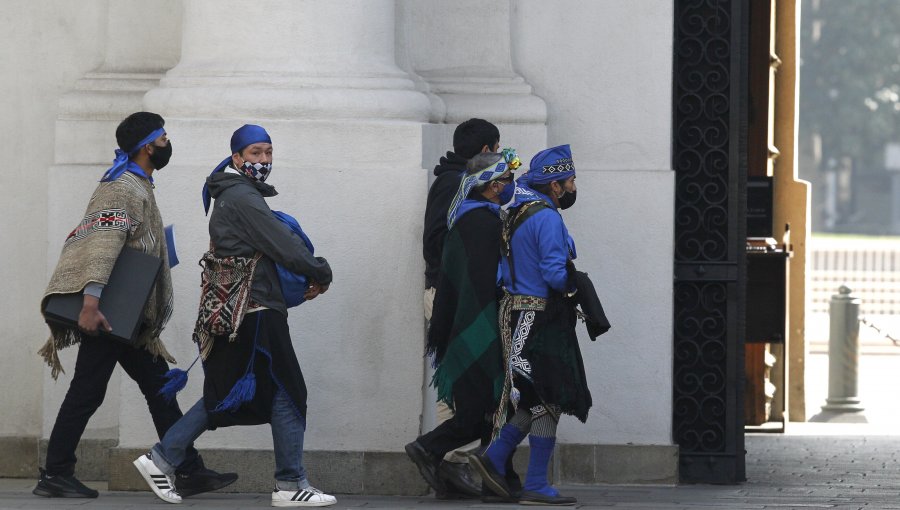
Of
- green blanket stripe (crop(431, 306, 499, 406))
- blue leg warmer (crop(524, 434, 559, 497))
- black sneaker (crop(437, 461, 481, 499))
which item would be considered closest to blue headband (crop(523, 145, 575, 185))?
green blanket stripe (crop(431, 306, 499, 406))

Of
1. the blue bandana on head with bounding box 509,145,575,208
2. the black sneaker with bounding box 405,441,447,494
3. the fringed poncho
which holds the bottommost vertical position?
the black sneaker with bounding box 405,441,447,494

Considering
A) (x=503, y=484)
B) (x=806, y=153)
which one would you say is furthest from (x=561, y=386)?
(x=806, y=153)

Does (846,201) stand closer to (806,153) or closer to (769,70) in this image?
(806,153)

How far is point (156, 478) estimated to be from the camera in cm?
791

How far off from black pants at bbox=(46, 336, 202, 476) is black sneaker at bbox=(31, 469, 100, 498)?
0.11 feet

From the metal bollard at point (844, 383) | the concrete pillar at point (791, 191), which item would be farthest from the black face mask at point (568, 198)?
the metal bollard at point (844, 383)

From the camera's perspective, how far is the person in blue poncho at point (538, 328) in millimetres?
7973

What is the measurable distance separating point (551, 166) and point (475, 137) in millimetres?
529

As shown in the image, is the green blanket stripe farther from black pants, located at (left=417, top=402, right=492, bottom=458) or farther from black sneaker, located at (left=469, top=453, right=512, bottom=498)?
black sneaker, located at (left=469, top=453, right=512, bottom=498)

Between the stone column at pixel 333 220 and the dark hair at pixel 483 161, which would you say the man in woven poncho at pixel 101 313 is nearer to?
the stone column at pixel 333 220

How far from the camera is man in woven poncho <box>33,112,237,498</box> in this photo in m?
7.90

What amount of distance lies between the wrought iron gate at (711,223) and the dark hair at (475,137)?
1.39 metres

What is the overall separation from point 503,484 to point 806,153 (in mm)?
65502

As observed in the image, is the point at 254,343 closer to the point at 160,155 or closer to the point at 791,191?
the point at 160,155
